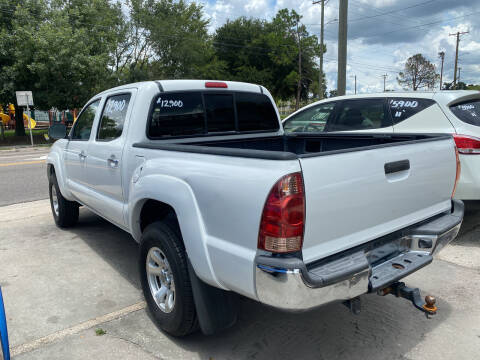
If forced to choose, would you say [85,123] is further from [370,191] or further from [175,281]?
[370,191]

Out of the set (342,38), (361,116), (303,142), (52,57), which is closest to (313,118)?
(361,116)

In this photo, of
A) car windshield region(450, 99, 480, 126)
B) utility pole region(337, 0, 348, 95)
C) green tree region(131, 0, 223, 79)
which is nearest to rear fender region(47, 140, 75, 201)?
car windshield region(450, 99, 480, 126)

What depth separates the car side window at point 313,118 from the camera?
6164mm

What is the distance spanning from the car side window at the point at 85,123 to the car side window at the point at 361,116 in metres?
3.34

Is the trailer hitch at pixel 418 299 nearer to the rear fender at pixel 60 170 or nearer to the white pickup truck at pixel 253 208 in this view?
the white pickup truck at pixel 253 208

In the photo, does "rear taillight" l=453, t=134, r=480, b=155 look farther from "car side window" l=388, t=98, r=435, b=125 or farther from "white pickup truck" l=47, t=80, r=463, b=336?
"white pickup truck" l=47, t=80, r=463, b=336

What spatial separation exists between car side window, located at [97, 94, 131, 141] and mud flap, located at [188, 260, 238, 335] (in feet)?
5.85

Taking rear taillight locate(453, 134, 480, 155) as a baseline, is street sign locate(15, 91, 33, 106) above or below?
above

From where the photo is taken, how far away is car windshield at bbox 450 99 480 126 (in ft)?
15.9

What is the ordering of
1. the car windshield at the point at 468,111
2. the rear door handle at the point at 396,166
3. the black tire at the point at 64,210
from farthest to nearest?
the black tire at the point at 64,210 → the car windshield at the point at 468,111 → the rear door handle at the point at 396,166

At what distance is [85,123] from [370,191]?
3.58 meters

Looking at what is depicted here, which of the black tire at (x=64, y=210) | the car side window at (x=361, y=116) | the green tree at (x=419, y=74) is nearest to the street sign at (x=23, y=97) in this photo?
the black tire at (x=64, y=210)

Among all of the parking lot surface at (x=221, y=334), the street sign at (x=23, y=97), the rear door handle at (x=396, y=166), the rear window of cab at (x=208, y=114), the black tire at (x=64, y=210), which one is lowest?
the parking lot surface at (x=221, y=334)

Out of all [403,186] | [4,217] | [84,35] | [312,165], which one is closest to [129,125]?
[312,165]
